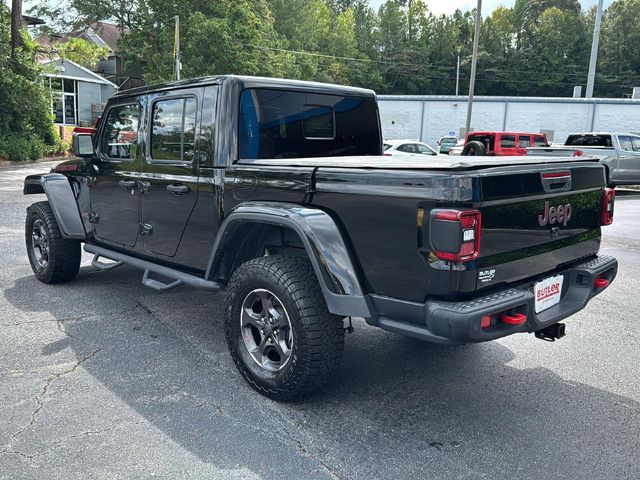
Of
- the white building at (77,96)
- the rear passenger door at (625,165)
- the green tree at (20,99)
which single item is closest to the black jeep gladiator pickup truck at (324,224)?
the rear passenger door at (625,165)

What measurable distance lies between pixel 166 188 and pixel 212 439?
201cm

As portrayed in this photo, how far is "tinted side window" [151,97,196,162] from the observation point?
4199 millimetres

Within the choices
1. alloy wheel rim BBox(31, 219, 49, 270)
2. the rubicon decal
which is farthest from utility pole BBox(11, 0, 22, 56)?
the rubicon decal

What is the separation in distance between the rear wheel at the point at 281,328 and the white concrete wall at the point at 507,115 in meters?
38.5

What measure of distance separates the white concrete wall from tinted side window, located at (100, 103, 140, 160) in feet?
123

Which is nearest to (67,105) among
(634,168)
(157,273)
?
(634,168)

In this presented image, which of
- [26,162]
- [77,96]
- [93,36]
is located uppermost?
[93,36]

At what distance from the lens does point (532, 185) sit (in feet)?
10.3

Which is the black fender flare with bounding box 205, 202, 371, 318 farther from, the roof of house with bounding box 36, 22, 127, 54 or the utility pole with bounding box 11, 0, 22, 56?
the roof of house with bounding box 36, 22, 127, 54

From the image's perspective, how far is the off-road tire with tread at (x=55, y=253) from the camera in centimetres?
561

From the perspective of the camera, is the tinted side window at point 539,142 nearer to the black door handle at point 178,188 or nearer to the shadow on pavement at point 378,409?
the shadow on pavement at point 378,409

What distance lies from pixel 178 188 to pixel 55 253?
7.04 feet

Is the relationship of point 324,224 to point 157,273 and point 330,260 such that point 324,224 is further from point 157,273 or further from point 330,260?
point 157,273

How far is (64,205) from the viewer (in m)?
5.51
